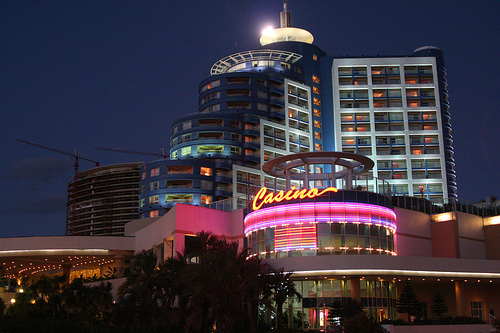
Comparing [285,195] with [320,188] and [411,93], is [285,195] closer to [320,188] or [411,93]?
[320,188]

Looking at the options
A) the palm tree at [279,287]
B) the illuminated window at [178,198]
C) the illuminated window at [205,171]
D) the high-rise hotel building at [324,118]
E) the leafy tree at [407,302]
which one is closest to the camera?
the palm tree at [279,287]

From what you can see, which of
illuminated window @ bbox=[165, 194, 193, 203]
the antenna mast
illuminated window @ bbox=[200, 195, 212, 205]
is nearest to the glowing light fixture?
the antenna mast

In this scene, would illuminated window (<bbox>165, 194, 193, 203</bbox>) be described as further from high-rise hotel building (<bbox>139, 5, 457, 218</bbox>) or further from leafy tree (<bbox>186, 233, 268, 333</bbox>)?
leafy tree (<bbox>186, 233, 268, 333</bbox>)

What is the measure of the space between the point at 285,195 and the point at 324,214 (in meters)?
4.31

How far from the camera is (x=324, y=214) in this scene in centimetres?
5669

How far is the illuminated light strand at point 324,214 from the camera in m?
56.7

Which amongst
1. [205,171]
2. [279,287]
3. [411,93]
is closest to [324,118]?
[411,93]

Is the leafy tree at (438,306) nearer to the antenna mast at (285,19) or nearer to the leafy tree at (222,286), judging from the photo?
the leafy tree at (222,286)

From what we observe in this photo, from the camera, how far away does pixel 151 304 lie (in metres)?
50.5

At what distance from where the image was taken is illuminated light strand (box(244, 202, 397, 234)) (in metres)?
56.7

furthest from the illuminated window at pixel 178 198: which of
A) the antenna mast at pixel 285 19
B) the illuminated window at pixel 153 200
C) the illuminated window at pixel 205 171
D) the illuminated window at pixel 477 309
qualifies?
the antenna mast at pixel 285 19

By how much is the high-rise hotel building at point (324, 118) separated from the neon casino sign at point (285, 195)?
6479 centimetres

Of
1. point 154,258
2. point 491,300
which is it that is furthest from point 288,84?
point 154,258

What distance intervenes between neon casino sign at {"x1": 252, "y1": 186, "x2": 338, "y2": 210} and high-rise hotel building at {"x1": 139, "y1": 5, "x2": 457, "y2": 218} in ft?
213
